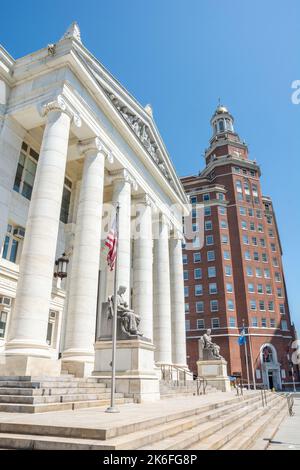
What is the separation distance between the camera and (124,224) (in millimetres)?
22406

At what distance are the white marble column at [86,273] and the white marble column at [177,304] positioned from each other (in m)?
15.0

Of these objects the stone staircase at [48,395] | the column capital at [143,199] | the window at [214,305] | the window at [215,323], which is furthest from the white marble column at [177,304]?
the window at [215,323]

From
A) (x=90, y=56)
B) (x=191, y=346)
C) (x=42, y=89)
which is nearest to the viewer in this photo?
(x=42, y=89)

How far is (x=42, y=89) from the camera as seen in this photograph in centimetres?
1856

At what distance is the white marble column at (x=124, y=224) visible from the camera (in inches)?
839

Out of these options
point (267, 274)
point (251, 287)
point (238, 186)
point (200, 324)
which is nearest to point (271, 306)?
point (251, 287)

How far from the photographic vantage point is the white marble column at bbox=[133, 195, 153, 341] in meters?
23.7

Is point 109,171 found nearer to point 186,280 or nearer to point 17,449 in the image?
point 17,449

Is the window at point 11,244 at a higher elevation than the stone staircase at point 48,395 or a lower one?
higher

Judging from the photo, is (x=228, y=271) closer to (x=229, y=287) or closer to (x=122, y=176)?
(x=229, y=287)

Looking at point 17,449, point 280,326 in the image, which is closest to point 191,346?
point 280,326

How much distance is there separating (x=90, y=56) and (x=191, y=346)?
50.6 m

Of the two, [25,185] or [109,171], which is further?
[109,171]

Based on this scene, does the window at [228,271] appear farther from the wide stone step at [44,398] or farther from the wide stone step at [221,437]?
the wide stone step at [44,398]
